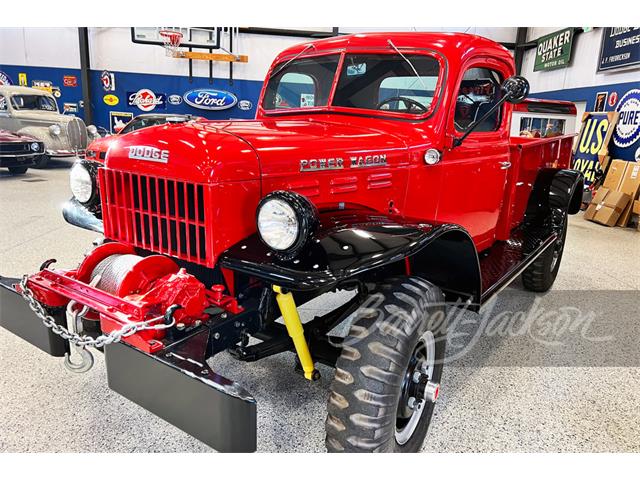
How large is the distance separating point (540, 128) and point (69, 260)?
8.51 metres

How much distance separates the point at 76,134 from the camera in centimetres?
1089

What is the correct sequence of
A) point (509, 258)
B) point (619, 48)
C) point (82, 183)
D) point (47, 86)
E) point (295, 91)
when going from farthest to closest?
point (47, 86) < point (619, 48) < point (509, 258) < point (295, 91) < point (82, 183)

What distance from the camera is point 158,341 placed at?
1.63 m

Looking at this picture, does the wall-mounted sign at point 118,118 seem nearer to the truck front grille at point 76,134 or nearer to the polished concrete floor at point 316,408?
the truck front grille at point 76,134

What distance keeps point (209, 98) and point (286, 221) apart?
468 inches

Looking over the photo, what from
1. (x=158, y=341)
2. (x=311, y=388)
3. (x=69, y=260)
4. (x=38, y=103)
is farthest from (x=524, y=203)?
(x=38, y=103)

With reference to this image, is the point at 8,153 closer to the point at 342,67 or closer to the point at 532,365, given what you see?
the point at 342,67

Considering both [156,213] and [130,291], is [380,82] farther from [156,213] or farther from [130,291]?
[130,291]

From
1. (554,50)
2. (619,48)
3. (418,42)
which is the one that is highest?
(554,50)

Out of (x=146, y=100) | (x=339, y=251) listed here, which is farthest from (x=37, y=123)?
(x=339, y=251)

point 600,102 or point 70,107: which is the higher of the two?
point 600,102

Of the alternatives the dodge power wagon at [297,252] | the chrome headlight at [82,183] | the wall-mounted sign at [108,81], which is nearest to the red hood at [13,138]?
the wall-mounted sign at [108,81]

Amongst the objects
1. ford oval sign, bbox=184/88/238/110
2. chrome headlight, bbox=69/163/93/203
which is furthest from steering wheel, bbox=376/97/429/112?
ford oval sign, bbox=184/88/238/110

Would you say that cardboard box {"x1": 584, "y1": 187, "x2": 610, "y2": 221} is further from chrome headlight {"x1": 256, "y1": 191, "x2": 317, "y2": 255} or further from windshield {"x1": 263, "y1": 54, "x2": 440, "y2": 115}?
chrome headlight {"x1": 256, "y1": 191, "x2": 317, "y2": 255}
